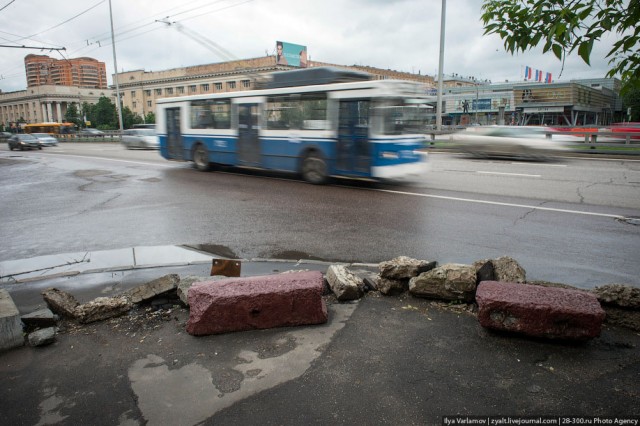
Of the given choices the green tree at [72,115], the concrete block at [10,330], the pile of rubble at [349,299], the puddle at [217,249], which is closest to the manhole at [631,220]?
the pile of rubble at [349,299]

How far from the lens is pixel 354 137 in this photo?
1152cm

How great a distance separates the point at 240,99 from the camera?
1414cm

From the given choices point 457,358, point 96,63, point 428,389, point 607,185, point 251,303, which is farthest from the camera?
point 96,63

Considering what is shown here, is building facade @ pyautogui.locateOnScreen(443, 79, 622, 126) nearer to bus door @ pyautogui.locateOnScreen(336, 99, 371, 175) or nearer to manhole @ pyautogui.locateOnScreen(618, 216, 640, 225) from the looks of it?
bus door @ pyautogui.locateOnScreen(336, 99, 371, 175)

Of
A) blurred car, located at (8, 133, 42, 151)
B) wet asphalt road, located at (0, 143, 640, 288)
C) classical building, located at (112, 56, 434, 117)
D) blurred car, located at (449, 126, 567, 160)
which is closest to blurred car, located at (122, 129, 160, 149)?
blurred car, located at (8, 133, 42, 151)

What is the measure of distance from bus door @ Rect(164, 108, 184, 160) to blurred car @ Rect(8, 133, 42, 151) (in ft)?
88.5

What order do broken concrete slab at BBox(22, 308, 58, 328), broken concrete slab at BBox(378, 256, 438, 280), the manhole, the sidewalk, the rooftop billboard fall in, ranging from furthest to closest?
the rooftop billboard < the manhole < broken concrete slab at BBox(378, 256, 438, 280) < broken concrete slab at BBox(22, 308, 58, 328) < the sidewalk

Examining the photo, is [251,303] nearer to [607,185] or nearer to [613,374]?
[613,374]

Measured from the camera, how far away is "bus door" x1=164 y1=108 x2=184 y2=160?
16719 millimetres

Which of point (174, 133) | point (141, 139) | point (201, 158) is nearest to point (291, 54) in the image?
point (141, 139)

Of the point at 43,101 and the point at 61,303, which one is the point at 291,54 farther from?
the point at 61,303

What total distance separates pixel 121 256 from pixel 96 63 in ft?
392

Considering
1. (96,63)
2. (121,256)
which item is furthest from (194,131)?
(96,63)

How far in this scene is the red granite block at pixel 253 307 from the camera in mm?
3723
